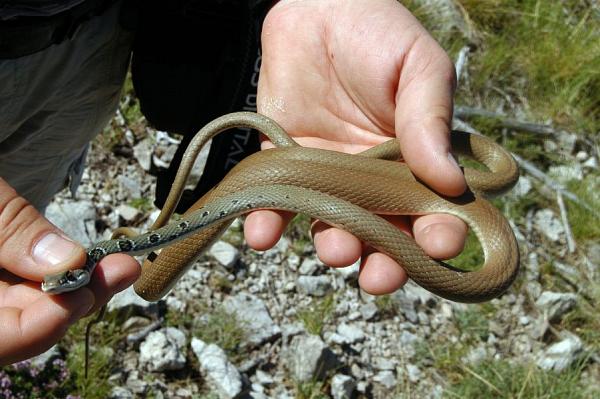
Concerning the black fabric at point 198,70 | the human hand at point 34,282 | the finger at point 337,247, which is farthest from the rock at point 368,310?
the human hand at point 34,282

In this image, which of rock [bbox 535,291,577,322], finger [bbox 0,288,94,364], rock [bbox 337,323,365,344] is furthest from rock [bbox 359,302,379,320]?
finger [bbox 0,288,94,364]

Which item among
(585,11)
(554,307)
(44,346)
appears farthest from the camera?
(585,11)

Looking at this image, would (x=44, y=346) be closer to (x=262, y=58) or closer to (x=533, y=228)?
(x=262, y=58)

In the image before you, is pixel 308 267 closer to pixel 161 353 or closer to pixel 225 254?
pixel 225 254

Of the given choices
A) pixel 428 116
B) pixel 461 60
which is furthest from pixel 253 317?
pixel 461 60

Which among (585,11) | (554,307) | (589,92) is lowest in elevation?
(554,307)

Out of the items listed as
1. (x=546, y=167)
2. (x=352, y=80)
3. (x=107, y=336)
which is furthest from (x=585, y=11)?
(x=107, y=336)
